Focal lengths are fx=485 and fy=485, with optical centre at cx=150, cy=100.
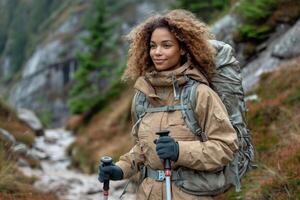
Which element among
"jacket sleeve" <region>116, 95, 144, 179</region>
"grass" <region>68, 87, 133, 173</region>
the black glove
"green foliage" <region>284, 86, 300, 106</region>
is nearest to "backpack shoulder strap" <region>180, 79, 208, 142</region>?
"jacket sleeve" <region>116, 95, 144, 179</region>

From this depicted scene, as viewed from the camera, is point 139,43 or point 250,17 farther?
point 250,17

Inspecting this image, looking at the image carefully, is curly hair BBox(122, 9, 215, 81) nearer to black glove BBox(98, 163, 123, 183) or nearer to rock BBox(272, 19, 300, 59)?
black glove BBox(98, 163, 123, 183)

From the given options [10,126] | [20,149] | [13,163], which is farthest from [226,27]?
[10,126]

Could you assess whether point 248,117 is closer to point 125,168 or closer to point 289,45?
point 289,45

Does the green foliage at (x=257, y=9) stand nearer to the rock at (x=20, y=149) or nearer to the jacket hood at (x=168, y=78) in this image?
the rock at (x=20, y=149)

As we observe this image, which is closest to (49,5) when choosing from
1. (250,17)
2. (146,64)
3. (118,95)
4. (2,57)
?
(2,57)

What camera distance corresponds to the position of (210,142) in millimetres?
3314

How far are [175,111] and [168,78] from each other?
24 centimetres

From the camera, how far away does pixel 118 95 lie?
24.0 metres

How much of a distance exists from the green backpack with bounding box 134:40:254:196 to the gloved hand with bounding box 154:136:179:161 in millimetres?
263

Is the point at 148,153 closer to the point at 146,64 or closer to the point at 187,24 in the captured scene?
the point at 146,64

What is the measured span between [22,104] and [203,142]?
316ft

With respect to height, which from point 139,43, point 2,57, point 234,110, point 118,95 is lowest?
point 234,110

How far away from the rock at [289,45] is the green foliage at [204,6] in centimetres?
743
